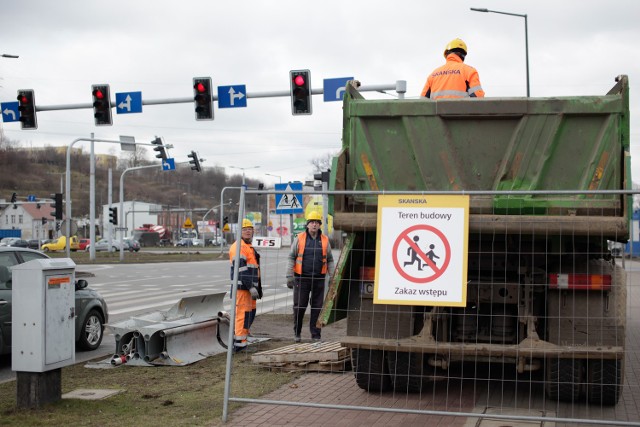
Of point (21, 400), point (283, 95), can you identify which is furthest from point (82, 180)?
point (21, 400)

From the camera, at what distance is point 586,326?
6.82 m

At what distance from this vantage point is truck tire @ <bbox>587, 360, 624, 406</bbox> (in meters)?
6.95

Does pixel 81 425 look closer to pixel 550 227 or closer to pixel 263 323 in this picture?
pixel 550 227

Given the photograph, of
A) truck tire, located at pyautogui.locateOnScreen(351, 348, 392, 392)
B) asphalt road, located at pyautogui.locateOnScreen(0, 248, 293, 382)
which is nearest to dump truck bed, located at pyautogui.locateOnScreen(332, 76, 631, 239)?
truck tire, located at pyautogui.locateOnScreen(351, 348, 392, 392)

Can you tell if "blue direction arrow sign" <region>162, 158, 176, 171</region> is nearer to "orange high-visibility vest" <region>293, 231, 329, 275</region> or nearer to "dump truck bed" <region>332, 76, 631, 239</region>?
"orange high-visibility vest" <region>293, 231, 329, 275</region>

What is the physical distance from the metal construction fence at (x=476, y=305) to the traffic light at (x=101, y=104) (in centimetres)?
1586

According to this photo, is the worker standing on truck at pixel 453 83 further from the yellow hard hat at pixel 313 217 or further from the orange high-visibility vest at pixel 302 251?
the orange high-visibility vest at pixel 302 251

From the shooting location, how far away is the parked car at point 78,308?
9602 millimetres

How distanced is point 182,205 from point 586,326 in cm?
15980

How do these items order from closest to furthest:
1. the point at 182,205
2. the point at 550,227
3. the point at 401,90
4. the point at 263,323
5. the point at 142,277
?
the point at 550,227 → the point at 263,323 → the point at 401,90 → the point at 142,277 → the point at 182,205

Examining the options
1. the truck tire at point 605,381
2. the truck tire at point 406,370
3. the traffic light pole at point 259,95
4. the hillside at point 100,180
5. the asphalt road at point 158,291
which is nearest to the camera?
the truck tire at point 605,381

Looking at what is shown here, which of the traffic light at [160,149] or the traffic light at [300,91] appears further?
the traffic light at [160,149]

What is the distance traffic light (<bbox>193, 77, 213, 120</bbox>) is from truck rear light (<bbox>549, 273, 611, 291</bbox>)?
15.4 metres

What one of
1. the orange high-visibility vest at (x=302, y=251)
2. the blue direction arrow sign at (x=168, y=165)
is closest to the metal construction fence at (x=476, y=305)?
the orange high-visibility vest at (x=302, y=251)
